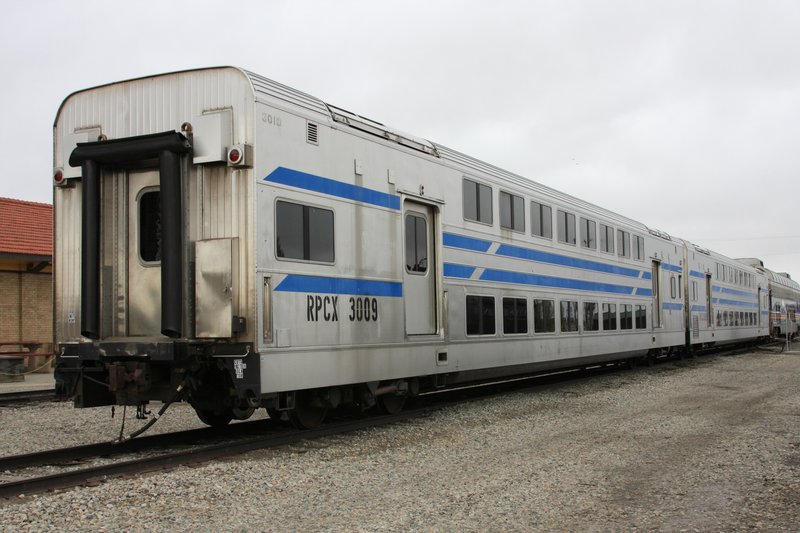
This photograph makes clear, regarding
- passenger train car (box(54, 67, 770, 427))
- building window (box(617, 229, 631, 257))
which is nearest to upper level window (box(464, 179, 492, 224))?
passenger train car (box(54, 67, 770, 427))

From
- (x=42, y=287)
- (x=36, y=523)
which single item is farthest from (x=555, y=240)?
(x=42, y=287)

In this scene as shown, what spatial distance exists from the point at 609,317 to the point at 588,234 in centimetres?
215

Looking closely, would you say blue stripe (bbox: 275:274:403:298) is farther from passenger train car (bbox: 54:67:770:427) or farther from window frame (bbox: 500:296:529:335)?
window frame (bbox: 500:296:529:335)

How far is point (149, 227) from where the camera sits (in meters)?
8.40

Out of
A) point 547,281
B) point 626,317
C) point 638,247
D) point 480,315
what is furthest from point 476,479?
point 638,247

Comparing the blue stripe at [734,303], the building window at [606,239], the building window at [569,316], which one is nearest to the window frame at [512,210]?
the building window at [569,316]

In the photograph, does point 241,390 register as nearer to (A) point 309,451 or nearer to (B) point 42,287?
(A) point 309,451

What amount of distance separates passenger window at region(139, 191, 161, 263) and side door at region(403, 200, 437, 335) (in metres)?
3.40

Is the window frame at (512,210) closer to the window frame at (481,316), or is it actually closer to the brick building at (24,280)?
the window frame at (481,316)

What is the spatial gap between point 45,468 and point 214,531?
2.94 m

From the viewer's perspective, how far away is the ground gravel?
555cm

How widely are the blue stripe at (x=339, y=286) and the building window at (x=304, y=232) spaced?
240 mm

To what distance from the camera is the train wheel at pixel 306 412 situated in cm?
906

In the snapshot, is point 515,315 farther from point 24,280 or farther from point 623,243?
point 24,280
